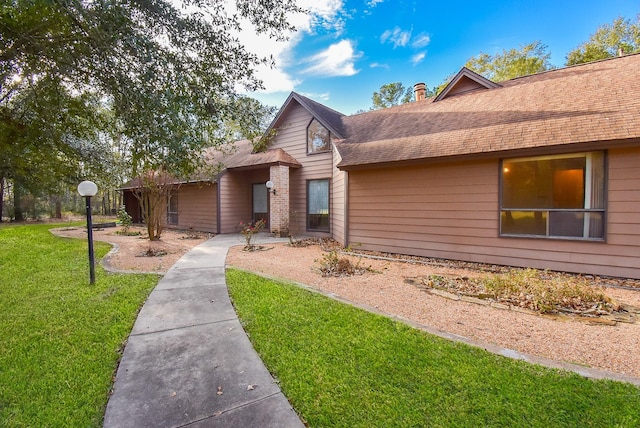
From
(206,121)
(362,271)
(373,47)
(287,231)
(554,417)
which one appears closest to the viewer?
(554,417)

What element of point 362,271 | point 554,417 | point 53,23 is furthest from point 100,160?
point 554,417

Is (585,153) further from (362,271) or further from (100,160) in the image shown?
(100,160)

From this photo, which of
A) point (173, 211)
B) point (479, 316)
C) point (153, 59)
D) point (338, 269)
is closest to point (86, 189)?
point (153, 59)

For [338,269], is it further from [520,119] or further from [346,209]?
[520,119]

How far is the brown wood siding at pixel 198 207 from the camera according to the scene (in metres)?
12.6

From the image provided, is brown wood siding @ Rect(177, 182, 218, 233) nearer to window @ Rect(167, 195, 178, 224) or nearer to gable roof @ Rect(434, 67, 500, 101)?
window @ Rect(167, 195, 178, 224)

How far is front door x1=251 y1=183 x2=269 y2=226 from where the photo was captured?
1297 centimetres

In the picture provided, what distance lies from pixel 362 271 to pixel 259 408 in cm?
427

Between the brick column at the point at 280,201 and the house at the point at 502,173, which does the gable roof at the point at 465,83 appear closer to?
the house at the point at 502,173

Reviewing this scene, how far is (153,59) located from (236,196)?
31.2 ft

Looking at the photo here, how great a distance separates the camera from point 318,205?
11188 mm

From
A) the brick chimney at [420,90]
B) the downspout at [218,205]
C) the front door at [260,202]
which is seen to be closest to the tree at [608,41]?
the brick chimney at [420,90]

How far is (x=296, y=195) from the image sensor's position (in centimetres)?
1172

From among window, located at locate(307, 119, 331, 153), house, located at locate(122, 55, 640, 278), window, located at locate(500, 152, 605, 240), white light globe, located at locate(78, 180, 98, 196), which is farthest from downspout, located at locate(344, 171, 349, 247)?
white light globe, located at locate(78, 180, 98, 196)
